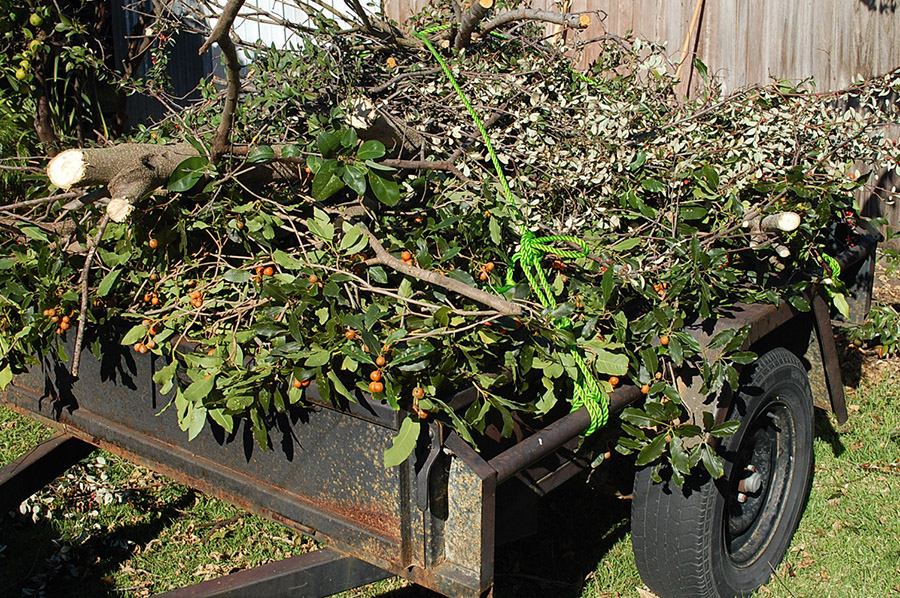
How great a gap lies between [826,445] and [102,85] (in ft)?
16.0

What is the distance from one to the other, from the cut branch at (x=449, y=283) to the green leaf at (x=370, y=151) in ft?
0.75

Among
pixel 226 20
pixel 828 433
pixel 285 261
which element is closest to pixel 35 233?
pixel 285 261

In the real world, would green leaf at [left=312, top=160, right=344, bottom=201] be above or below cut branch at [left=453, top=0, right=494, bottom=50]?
below

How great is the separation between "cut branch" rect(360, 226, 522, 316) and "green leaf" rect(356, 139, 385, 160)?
0.75 ft

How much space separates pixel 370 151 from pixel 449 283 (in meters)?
0.39

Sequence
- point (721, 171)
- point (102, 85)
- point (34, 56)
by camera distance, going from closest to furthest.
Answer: point (721, 171), point (34, 56), point (102, 85)

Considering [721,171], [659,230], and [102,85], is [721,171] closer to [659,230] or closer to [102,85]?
[659,230]

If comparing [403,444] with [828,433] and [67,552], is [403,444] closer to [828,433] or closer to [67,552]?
[67,552]

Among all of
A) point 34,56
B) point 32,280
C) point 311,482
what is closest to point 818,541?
point 311,482

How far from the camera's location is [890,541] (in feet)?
9.90

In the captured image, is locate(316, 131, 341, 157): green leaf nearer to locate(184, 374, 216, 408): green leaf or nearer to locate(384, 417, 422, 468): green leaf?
locate(184, 374, 216, 408): green leaf

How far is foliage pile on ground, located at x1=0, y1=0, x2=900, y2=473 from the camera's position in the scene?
1.83m

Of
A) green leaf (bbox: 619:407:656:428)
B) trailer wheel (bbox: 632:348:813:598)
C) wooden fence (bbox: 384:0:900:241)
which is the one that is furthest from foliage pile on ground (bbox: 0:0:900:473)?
wooden fence (bbox: 384:0:900:241)

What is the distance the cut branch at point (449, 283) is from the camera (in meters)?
1.82
